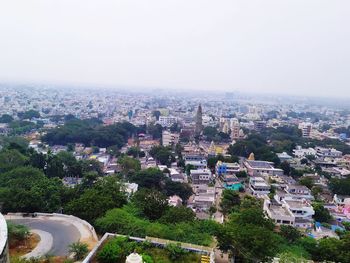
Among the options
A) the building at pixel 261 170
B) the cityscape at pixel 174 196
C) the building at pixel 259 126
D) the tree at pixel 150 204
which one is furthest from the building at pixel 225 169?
the building at pixel 259 126

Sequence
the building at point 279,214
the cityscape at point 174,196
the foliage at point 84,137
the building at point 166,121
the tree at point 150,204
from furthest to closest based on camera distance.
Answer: the building at point 166,121 → the foliage at point 84,137 → the building at point 279,214 → the tree at point 150,204 → the cityscape at point 174,196

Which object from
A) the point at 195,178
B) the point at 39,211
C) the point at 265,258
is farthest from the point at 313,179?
the point at 39,211

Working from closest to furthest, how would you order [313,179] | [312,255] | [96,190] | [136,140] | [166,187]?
[312,255] < [96,190] < [166,187] < [313,179] < [136,140]

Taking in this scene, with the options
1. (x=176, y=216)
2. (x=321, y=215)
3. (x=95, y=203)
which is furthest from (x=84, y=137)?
(x=176, y=216)

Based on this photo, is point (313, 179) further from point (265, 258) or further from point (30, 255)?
point (30, 255)

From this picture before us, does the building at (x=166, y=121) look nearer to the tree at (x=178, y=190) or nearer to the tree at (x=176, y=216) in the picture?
the tree at (x=178, y=190)

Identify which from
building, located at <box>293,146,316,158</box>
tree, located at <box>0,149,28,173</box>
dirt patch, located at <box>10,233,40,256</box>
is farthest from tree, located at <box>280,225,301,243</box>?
building, located at <box>293,146,316,158</box>

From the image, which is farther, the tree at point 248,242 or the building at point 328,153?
the building at point 328,153
